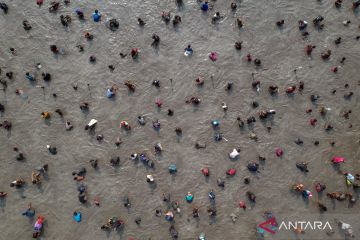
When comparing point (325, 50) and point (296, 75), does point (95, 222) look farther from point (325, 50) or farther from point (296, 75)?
point (325, 50)

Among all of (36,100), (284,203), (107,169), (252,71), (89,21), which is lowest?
(107,169)

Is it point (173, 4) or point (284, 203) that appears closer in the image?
point (284, 203)

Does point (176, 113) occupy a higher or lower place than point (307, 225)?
higher

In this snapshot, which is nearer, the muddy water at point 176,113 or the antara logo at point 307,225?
the antara logo at point 307,225

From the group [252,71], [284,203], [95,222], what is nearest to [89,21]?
[252,71]

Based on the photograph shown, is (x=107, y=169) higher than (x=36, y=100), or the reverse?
(x=36, y=100)

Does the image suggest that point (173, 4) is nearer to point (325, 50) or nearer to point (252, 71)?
point (252, 71)

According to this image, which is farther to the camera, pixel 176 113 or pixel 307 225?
pixel 176 113

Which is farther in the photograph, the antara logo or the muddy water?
the muddy water
